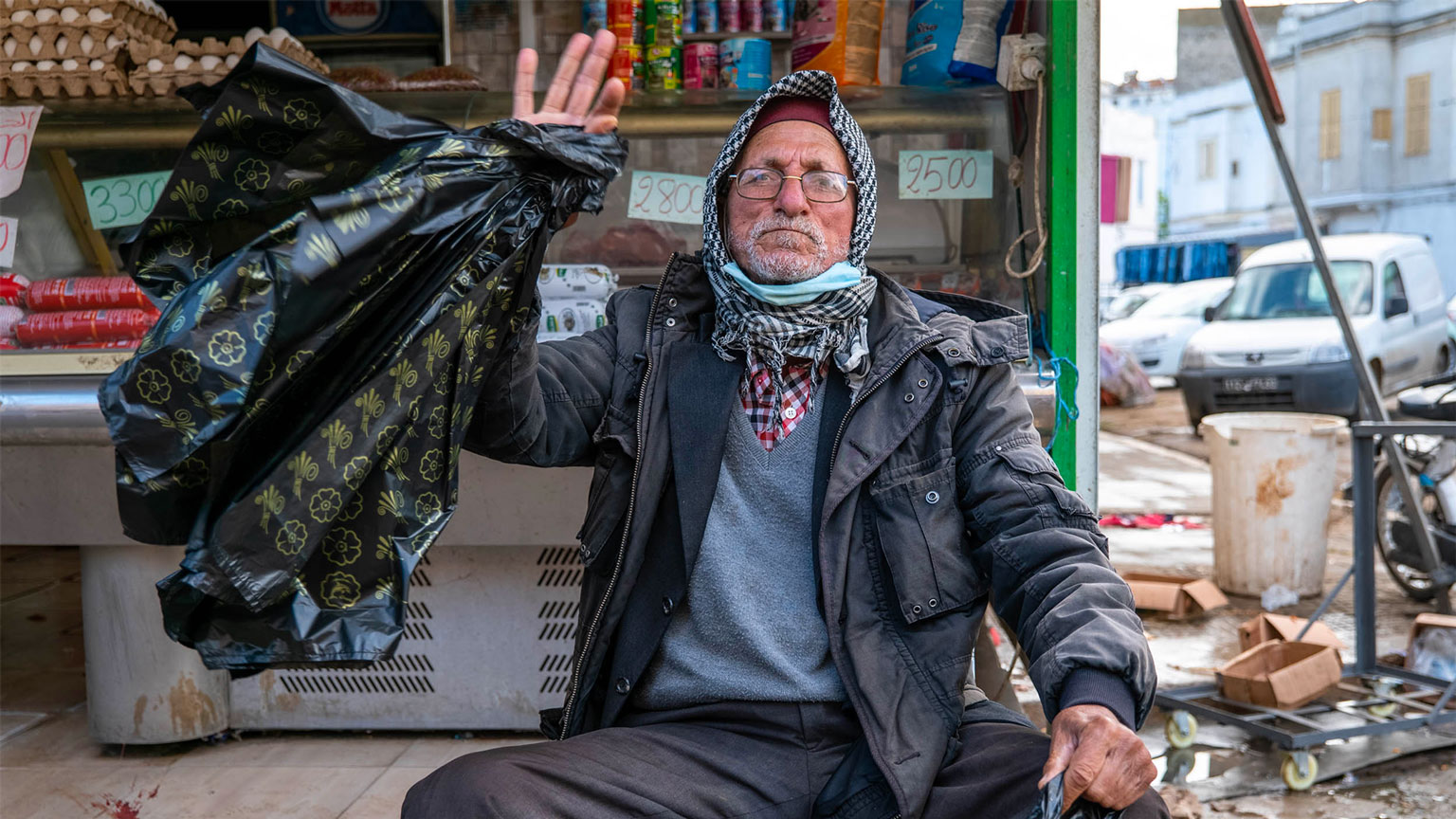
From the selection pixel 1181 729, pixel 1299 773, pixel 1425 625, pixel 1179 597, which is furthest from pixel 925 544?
pixel 1179 597

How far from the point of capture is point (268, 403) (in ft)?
5.01

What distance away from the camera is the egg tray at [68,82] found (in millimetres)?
3152

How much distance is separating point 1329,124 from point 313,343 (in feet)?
104

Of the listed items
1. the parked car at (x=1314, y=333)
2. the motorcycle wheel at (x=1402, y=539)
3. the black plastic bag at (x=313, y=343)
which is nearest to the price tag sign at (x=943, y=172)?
the black plastic bag at (x=313, y=343)

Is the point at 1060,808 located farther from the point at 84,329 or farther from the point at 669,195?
the point at 84,329

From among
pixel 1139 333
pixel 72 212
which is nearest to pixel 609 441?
pixel 72 212

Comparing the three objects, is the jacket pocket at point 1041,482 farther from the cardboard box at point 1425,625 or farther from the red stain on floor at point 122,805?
the cardboard box at point 1425,625

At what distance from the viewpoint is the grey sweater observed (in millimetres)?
1792

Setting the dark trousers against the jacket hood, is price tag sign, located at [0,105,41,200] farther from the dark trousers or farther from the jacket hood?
the dark trousers

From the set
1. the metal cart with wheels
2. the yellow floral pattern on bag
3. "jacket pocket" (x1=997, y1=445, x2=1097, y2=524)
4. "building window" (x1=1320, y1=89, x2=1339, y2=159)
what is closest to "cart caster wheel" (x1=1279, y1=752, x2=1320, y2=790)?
the metal cart with wheels

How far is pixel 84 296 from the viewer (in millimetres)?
3113

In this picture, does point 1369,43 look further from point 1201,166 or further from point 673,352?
point 673,352

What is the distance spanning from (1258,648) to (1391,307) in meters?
8.17

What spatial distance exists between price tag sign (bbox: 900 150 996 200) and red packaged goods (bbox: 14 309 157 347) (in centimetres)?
209
